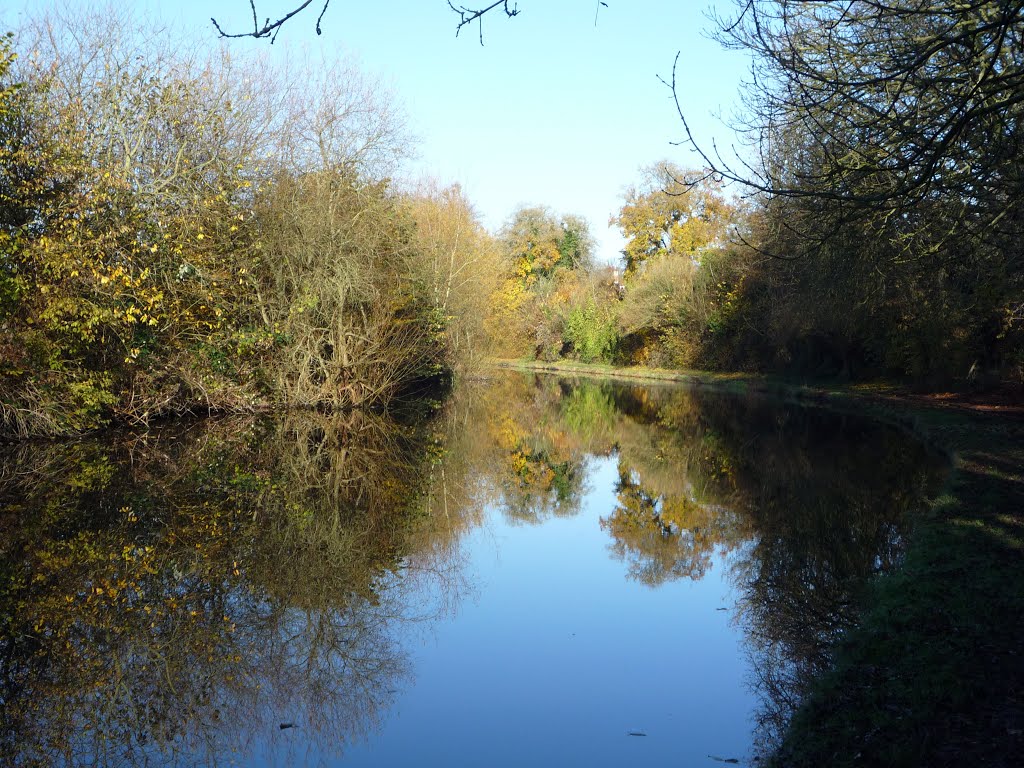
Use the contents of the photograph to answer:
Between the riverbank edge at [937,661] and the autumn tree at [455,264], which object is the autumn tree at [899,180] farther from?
the autumn tree at [455,264]

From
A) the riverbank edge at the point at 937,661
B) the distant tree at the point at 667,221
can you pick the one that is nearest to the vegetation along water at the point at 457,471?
the riverbank edge at the point at 937,661

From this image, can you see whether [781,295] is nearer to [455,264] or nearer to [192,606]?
[455,264]

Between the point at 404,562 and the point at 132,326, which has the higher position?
the point at 132,326

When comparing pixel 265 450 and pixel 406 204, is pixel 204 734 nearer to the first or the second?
pixel 265 450

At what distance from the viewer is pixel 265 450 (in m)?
15.7

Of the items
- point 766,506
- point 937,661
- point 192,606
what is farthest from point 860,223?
point 192,606

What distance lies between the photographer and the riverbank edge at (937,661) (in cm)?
441

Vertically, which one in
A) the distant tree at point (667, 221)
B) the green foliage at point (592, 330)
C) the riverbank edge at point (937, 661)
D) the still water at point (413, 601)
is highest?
the distant tree at point (667, 221)

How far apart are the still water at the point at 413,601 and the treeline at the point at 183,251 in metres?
1.97

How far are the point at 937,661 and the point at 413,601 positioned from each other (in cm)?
451

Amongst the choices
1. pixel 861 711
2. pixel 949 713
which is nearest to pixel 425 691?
pixel 861 711

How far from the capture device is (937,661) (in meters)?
5.37

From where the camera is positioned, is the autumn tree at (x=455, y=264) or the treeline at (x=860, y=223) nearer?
the treeline at (x=860, y=223)

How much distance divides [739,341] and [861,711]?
38.1 meters
